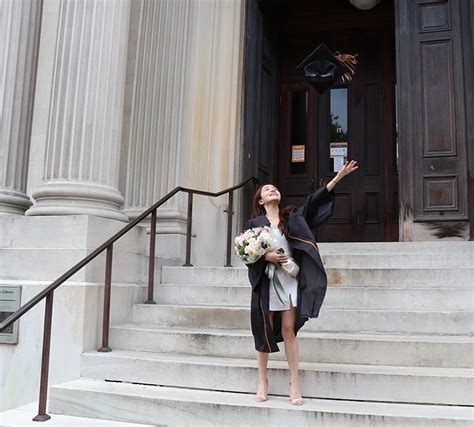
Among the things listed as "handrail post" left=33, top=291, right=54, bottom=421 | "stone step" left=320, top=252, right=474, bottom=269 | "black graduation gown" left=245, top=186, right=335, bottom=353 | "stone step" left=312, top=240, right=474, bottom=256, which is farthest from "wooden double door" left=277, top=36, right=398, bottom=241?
"handrail post" left=33, top=291, right=54, bottom=421

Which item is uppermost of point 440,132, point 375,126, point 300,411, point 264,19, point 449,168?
point 264,19

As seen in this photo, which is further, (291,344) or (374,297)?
(374,297)

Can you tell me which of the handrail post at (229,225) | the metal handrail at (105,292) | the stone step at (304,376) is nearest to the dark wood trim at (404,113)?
the metal handrail at (105,292)

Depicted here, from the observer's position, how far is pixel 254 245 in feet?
13.2

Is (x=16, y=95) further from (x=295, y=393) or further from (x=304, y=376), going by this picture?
(x=295, y=393)

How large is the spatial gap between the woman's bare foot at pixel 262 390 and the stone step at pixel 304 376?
19 centimetres

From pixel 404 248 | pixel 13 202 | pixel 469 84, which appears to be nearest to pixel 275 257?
pixel 404 248

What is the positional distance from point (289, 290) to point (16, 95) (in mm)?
4515

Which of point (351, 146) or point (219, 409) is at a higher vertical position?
point (351, 146)

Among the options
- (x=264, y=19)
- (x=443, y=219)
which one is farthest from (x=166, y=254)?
(x=264, y=19)

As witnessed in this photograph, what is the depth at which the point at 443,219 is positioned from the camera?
717 centimetres

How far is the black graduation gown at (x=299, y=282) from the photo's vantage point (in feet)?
13.3

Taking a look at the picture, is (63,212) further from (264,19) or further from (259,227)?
(264,19)

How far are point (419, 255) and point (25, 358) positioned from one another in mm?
4111
